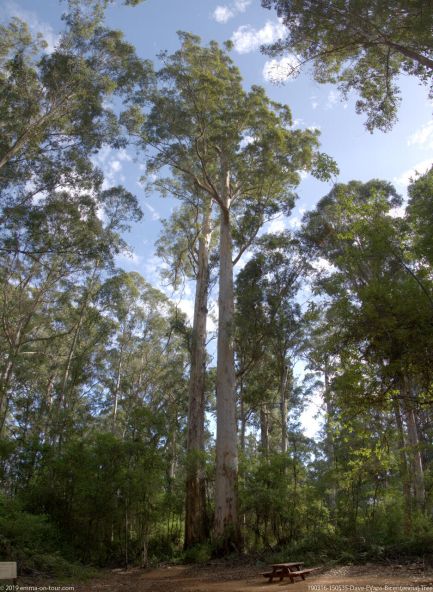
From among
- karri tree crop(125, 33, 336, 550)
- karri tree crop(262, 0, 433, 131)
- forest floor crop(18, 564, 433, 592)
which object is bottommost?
forest floor crop(18, 564, 433, 592)

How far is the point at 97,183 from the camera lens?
14.6 metres

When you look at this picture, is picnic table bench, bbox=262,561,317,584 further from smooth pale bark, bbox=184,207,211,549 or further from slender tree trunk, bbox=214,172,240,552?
smooth pale bark, bbox=184,207,211,549

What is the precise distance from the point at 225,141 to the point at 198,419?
8500 mm

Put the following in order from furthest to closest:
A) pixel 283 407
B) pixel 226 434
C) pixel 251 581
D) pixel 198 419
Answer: pixel 283 407 → pixel 198 419 → pixel 226 434 → pixel 251 581

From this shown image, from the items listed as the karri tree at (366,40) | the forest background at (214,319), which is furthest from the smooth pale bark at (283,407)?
the karri tree at (366,40)

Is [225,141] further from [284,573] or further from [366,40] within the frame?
[284,573]

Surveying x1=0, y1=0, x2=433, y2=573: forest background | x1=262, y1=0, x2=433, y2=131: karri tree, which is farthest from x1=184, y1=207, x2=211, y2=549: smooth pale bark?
x1=262, y1=0, x2=433, y2=131: karri tree

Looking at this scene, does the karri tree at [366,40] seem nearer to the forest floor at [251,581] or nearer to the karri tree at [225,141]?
the karri tree at [225,141]

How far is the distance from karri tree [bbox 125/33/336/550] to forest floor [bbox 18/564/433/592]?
4.43 m

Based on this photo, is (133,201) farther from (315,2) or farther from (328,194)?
(315,2)

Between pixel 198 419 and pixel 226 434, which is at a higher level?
pixel 198 419

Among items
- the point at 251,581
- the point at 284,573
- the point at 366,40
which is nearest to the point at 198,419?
the point at 251,581

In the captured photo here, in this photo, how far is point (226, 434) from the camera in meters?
11.2

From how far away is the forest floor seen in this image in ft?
18.9
